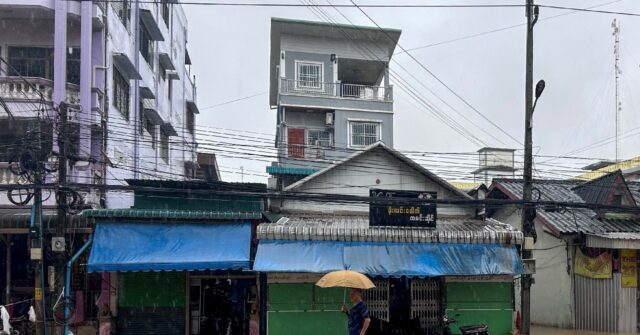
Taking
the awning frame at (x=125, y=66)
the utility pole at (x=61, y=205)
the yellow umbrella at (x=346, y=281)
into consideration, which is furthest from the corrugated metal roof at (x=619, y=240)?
the awning frame at (x=125, y=66)

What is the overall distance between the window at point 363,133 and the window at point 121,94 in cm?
1065

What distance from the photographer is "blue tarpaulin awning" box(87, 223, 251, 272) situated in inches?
503

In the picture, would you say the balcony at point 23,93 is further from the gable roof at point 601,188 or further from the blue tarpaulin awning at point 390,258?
the gable roof at point 601,188

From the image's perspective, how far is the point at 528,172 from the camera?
13.1m

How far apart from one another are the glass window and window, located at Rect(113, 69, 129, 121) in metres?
8.83

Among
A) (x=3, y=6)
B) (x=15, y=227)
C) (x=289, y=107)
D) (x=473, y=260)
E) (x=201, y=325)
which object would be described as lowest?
(x=201, y=325)

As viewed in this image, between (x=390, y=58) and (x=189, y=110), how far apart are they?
16.7 meters

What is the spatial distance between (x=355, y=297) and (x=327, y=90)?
17647mm

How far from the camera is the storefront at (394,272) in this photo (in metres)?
13.2

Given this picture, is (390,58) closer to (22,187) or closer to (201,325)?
(201,325)

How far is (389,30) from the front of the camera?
2653cm

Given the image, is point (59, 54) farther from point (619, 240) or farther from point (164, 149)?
point (619, 240)

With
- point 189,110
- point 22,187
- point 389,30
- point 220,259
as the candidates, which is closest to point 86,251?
point 22,187

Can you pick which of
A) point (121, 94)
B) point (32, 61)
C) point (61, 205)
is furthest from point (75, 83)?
point (61, 205)
